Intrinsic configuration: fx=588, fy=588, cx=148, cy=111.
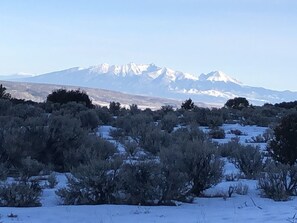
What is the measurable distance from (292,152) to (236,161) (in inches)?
52.2

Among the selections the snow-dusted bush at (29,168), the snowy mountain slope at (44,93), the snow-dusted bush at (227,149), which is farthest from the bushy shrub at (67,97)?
the snowy mountain slope at (44,93)

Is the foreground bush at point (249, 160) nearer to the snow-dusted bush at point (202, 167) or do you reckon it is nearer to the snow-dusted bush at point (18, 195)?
the snow-dusted bush at point (202, 167)

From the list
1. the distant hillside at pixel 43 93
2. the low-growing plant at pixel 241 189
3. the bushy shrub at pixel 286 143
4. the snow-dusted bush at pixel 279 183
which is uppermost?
the bushy shrub at pixel 286 143

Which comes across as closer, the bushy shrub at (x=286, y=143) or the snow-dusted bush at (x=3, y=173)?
the snow-dusted bush at (x=3, y=173)

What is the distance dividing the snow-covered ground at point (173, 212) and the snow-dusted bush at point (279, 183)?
0.72 ft

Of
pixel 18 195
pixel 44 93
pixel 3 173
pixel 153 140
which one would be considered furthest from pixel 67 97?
pixel 44 93

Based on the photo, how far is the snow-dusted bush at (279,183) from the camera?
36.6 ft

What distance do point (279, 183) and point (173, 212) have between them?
8.78 feet

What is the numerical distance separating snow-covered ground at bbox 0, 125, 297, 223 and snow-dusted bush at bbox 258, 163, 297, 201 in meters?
0.22

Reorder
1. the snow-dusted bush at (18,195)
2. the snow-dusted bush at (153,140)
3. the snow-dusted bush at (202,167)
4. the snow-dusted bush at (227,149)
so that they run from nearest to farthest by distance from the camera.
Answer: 1. the snow-dusted bush at (18,195)
2. the snow-dusted bush at (202,167)
3. the snow-dusted bush at (227,149)
4. the snow-dusted bush at (153,140)

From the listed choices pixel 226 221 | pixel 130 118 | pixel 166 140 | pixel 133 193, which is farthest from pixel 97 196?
pixel 130 118

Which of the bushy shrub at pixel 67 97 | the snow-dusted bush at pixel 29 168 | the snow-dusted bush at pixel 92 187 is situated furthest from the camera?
the bushy shrub at pixel 67 97

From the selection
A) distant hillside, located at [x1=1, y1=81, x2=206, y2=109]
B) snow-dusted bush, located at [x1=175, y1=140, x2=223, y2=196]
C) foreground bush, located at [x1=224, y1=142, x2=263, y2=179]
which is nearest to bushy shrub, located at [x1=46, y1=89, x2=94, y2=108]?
foreground bush, located at [x1=224, y1=142, x2=263, y2=179]

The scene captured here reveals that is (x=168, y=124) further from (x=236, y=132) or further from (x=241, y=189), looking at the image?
(x=241, y=189)
